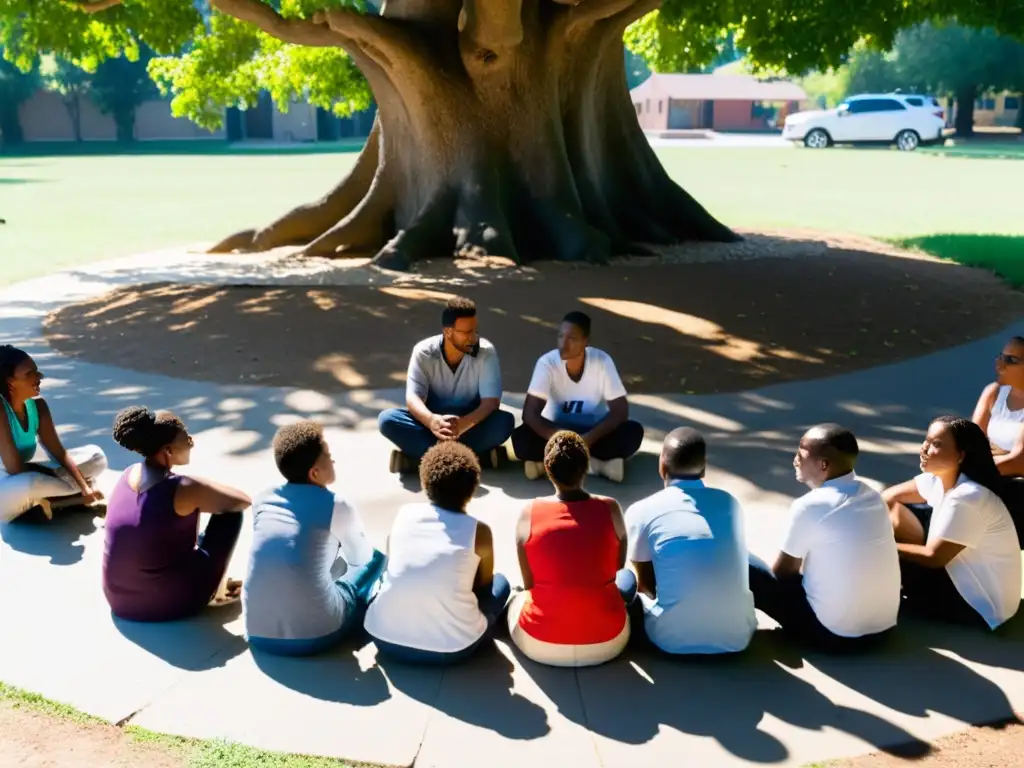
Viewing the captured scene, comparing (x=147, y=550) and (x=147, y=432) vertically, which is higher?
(x=147, y=432)

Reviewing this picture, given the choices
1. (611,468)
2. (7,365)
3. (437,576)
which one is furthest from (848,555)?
(7,365)

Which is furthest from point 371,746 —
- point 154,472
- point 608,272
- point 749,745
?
point 608,272

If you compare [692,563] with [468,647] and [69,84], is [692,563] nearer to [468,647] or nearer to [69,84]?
[468,647]

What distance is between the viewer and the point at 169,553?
14.9 feet

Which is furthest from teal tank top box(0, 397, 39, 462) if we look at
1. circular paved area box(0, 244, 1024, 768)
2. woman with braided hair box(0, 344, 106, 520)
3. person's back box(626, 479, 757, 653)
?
person's back box(626, 479, 757, 653)

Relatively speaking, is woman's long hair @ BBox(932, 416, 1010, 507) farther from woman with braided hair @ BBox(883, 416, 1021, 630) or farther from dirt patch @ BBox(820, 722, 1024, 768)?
dirt patch @ BBox(820, 722, 1024, 768)

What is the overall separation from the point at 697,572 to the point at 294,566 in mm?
1605

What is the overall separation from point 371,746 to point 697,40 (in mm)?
16987

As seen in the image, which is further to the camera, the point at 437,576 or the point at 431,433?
the point at 431,433

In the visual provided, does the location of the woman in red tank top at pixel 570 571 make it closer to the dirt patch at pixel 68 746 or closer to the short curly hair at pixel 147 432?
the dirt patch at pixel 68 746

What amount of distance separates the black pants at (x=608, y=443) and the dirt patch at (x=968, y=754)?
299cm

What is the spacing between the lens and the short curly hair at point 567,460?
4219 millimetres

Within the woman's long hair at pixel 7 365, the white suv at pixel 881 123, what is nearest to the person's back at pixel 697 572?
the woman's long hair at pixel 7 365

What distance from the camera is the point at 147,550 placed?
14.8ft
